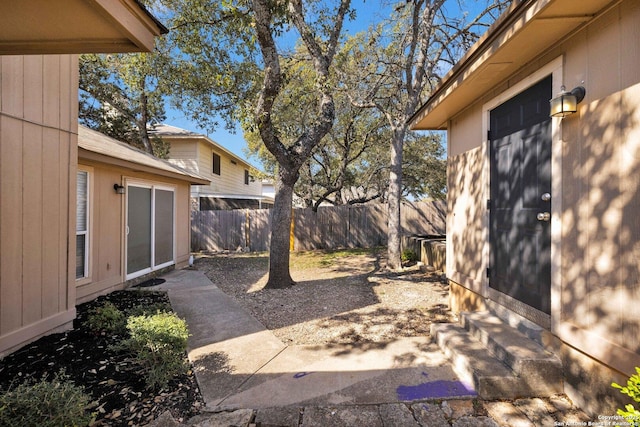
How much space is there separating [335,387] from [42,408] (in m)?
1.94

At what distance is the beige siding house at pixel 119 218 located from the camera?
185 inches

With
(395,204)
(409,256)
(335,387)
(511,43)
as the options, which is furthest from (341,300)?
(511,43)

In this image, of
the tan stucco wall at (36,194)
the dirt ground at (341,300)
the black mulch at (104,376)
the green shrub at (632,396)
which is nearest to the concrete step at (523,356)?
the green shrub at (632,396)

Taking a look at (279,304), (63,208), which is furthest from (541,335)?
(63,208)

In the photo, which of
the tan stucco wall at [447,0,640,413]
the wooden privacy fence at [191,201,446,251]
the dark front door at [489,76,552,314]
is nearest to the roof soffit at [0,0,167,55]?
the tan stucco wall at [447,0,640,413]

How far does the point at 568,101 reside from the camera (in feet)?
7.22

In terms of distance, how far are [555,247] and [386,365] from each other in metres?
1.77

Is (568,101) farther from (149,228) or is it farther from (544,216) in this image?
(149,228)

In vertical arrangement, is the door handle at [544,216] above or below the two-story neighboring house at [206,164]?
below

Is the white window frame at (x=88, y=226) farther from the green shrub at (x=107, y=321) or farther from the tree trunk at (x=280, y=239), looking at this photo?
the tree trunk at (x=280, y=239)

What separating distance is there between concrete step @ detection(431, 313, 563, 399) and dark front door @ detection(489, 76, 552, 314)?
15.3 inches

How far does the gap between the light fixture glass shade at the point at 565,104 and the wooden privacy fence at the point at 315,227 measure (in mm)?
9381

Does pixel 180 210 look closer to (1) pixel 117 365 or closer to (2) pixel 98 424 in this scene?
(1) pixel 117 365

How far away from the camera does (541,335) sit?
8.27 ft
